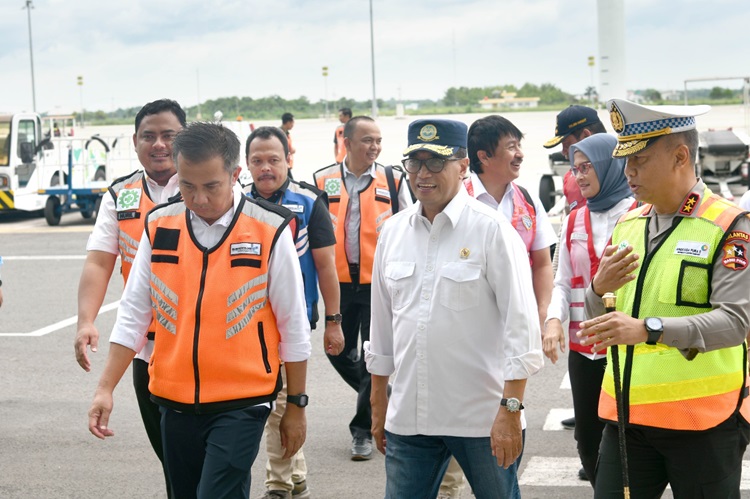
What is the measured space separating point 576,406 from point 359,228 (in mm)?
2515

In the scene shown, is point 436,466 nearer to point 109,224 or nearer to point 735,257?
point 735,257

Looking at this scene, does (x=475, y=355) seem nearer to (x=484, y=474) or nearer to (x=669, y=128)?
(x=484, y=474)

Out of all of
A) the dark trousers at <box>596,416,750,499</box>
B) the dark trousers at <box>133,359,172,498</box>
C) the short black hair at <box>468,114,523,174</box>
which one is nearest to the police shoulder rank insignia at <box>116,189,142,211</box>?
the dark trousers at <box>133,359,172,498</box>

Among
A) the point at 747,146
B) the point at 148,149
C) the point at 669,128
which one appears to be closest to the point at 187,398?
the point at 148,149

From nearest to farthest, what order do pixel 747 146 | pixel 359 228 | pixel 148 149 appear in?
pixel 148 149, pixel 359 228, pixel 747 146

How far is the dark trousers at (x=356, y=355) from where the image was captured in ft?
23.5

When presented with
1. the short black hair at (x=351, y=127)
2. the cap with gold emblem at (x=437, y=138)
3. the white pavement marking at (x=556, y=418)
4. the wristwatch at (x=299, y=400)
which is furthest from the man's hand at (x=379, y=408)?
the short black hair at (x=351, y=127)

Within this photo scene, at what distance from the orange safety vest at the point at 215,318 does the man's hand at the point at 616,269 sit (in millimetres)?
1299

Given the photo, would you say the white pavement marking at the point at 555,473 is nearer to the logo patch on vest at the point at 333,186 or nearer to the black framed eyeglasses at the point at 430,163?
the logo patch on vest at the point at 333,186

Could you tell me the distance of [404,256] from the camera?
13.9 feet

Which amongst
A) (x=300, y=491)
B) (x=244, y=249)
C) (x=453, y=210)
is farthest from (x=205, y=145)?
(x=300, y=491)

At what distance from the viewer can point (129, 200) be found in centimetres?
535

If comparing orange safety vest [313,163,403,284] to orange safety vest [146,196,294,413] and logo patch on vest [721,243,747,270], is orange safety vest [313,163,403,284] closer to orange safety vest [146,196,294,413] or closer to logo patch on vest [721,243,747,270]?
orange safety vest [146,196,294,413]

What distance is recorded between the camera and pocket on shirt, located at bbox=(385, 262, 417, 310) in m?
4.18
